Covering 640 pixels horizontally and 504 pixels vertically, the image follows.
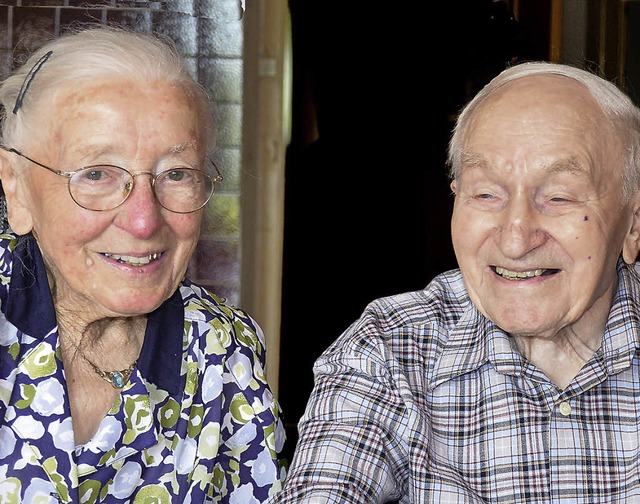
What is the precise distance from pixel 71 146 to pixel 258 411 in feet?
2.17

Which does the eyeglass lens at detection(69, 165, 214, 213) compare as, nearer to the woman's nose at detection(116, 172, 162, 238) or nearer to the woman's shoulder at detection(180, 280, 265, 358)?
the woman's nose at detection(116, 172, 162, 238)

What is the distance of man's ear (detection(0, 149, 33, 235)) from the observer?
1923mm

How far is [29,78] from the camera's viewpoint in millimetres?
1886

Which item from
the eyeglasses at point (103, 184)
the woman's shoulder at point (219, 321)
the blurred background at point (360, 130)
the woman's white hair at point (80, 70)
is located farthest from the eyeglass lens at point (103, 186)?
the blurred background at point (360, 130)

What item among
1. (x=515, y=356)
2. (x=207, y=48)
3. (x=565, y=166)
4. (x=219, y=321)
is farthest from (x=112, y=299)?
(x=207, y=48)

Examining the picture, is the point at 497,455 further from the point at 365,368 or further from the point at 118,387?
the point at 118,387

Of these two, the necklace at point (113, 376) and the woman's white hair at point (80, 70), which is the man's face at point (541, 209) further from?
the necklace at point (113, 376)

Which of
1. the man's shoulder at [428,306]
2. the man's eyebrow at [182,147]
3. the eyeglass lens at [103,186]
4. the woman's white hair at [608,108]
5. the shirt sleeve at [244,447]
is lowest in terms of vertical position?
the shirt sleeve at [244,447]

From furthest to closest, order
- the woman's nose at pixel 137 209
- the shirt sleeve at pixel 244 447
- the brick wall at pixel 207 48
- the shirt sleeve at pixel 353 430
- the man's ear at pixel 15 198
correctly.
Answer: the brick wall at pixel 207 48 → the shirt sleeve at pixel 244 447 → the man's ear at pixel 15 198 → the woman's nose at pixel 137 209 → the shirt sleeve at pixel 353 430

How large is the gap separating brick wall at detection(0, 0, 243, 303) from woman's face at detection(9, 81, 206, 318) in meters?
1.30

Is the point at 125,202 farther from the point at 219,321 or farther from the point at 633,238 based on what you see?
the point at 633,238

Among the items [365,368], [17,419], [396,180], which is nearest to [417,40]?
[396,180]

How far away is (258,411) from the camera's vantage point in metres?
2.04

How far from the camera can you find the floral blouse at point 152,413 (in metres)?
1.77
